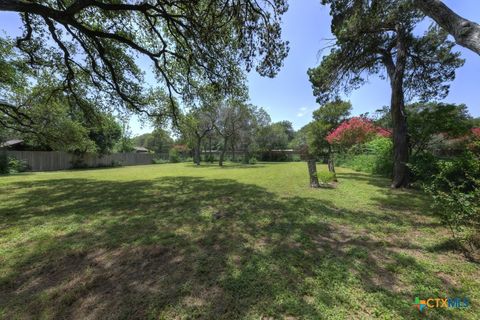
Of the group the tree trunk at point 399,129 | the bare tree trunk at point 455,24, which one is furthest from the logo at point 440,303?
the tree trunk at point 399,129

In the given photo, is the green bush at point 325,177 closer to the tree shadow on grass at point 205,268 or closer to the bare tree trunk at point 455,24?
the tree shadow on grass at point 205,268

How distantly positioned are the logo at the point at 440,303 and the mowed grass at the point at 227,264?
52mm

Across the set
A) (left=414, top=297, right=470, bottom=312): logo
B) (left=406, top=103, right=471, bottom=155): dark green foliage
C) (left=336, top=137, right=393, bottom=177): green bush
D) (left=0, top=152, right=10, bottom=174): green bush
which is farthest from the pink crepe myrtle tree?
(left=0, top=152, right=10, bottom=174): green bush

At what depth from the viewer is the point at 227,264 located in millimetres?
2666

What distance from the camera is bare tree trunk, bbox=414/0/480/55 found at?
2.81 metres

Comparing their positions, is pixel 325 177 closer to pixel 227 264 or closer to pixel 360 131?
pixel 227 264

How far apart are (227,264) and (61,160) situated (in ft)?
72.1

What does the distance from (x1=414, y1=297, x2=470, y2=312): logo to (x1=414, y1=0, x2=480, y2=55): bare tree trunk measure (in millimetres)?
3085

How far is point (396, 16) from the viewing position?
7.26 metres

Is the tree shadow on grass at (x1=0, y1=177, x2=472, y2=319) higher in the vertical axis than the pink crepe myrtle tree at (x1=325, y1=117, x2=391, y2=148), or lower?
lower

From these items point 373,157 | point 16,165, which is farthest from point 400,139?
point 16,165

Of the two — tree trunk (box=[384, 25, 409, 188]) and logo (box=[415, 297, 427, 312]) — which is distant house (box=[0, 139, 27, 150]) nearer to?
logo (box=[415, 297, 427, 312])

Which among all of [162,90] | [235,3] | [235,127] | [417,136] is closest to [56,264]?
[235,3]

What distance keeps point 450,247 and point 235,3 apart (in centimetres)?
695
